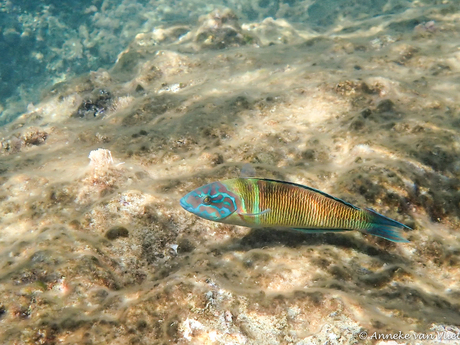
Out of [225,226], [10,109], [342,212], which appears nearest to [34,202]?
[225,226]

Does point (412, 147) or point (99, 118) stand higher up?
point (412, 147)

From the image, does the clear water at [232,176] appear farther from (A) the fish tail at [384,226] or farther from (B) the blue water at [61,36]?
(B) the blue water at [61,36]

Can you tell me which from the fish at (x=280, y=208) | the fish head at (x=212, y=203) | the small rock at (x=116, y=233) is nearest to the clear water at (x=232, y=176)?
the small rock at (x=116, y=233)

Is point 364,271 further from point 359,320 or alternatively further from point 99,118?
point 99,118

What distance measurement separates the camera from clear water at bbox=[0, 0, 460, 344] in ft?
7.13

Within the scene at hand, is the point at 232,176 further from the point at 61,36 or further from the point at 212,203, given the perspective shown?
the point at 61,36

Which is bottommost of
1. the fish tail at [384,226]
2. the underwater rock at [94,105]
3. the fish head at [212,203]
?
the underwater rock at [94,105]

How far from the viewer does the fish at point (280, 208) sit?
2.36 meters

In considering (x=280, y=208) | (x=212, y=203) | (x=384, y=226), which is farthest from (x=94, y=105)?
(x=384, y=226)

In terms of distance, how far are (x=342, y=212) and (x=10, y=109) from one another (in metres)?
18.9

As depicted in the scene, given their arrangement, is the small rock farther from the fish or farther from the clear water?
the fish

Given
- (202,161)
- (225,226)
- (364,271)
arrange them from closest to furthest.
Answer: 1. (364,271)
2. (225,226)
3. (202,161)

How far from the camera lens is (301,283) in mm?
2402

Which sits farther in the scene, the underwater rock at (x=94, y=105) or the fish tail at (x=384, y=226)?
the underwater rock at (x=94, y=105)
